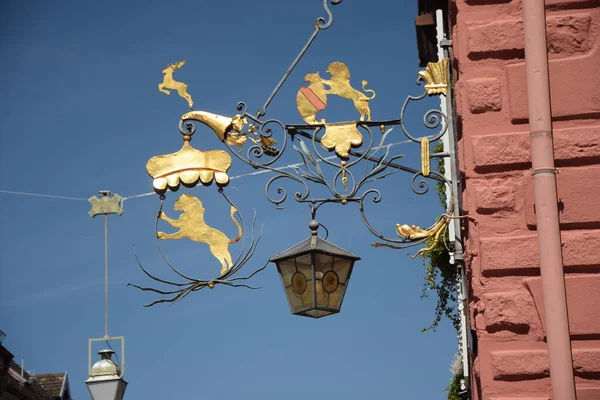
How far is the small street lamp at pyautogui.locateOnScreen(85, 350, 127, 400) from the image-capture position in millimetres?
14133

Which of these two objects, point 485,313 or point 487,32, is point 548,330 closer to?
point 485,313

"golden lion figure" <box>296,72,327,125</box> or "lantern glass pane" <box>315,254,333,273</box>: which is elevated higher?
"golden lion figure" <box>296,72,327,125</box>

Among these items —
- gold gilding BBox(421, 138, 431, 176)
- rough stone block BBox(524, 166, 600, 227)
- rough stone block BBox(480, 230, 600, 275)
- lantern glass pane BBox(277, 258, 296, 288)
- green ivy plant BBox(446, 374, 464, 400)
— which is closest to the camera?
rough stone block BBox(480, 230, 600, 275)

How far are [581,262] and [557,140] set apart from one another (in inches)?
34.3

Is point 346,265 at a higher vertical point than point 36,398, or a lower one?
lower

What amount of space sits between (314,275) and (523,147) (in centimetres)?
208

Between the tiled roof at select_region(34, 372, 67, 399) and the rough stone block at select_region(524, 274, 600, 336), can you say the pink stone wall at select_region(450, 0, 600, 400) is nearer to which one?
the rough stone block at select_region(524, 274, 600, 336)

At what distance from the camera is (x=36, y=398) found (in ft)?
136

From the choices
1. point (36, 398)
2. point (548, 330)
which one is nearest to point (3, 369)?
point (36, 398)

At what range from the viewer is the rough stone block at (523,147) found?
9.16 m

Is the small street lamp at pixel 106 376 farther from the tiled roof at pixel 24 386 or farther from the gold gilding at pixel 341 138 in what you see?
the tiled roof at pixel 24 386

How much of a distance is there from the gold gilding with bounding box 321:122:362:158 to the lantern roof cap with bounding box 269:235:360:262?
0.71 m

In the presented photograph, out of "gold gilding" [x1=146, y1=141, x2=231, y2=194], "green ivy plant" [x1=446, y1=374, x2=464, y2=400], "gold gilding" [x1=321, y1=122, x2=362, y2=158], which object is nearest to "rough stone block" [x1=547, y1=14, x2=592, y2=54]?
"gold gilding" [x1=321, y1=122, x2=362, y2=158]

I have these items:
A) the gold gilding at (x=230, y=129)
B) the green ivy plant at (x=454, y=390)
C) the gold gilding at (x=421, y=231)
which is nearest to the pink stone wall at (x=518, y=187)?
the gold gilding at (x=421, y=231)
